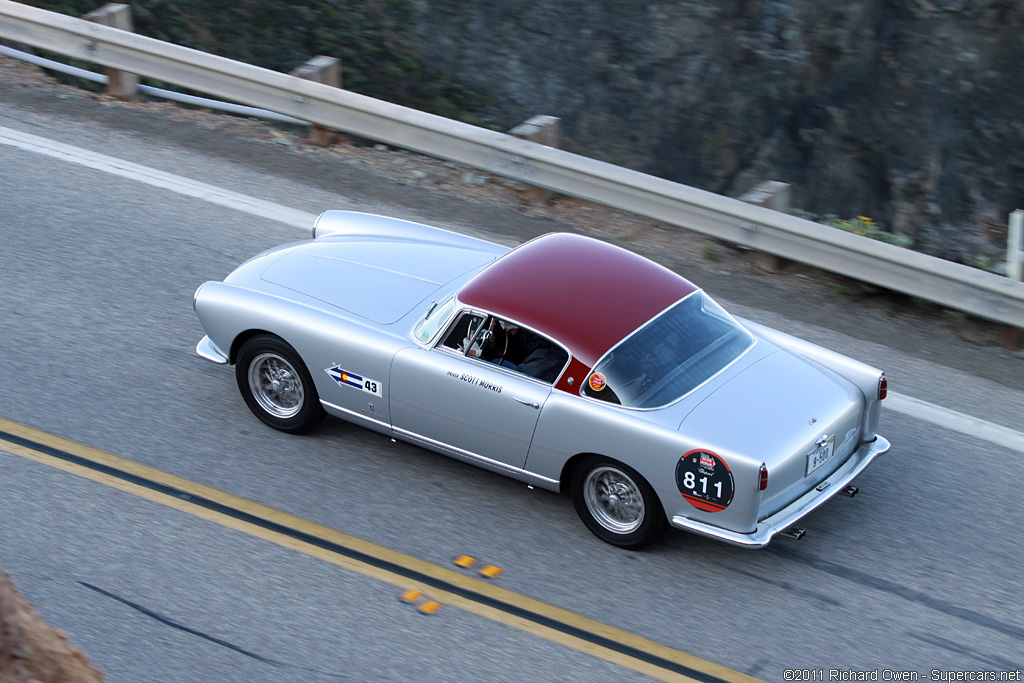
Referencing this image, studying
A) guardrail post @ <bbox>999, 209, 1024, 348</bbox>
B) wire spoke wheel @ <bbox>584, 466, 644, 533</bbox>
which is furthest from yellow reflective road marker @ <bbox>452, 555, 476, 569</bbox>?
guardrail post @ <bbox>999, 209, 1024, 348</bbox>

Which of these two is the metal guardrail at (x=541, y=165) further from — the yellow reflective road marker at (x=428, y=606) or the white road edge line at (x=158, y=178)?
the yellow reflective road marker at (x=428, y=606)

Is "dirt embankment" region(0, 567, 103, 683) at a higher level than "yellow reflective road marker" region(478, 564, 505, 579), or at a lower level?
higher

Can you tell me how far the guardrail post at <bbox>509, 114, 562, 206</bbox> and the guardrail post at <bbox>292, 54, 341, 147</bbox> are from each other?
1.92 m

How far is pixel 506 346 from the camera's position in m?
5.66

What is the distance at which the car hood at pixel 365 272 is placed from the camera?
6.23 meters

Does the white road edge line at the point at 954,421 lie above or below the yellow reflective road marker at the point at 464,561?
above

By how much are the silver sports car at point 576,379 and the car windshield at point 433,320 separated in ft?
0.05

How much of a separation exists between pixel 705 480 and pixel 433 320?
1778 millimetres

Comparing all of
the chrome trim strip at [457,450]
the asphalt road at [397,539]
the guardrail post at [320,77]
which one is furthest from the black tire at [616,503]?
the guardrail post at [320,77]

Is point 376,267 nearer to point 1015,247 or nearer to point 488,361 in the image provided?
point 488,361

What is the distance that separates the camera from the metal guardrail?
754 cm

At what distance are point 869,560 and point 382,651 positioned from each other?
2.59 metres

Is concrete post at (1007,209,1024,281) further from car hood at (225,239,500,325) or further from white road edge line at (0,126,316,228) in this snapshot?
white road edge line at (0,126,316,228)

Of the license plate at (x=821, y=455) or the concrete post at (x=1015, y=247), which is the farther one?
the concrete post at (x=1015, y=247)
